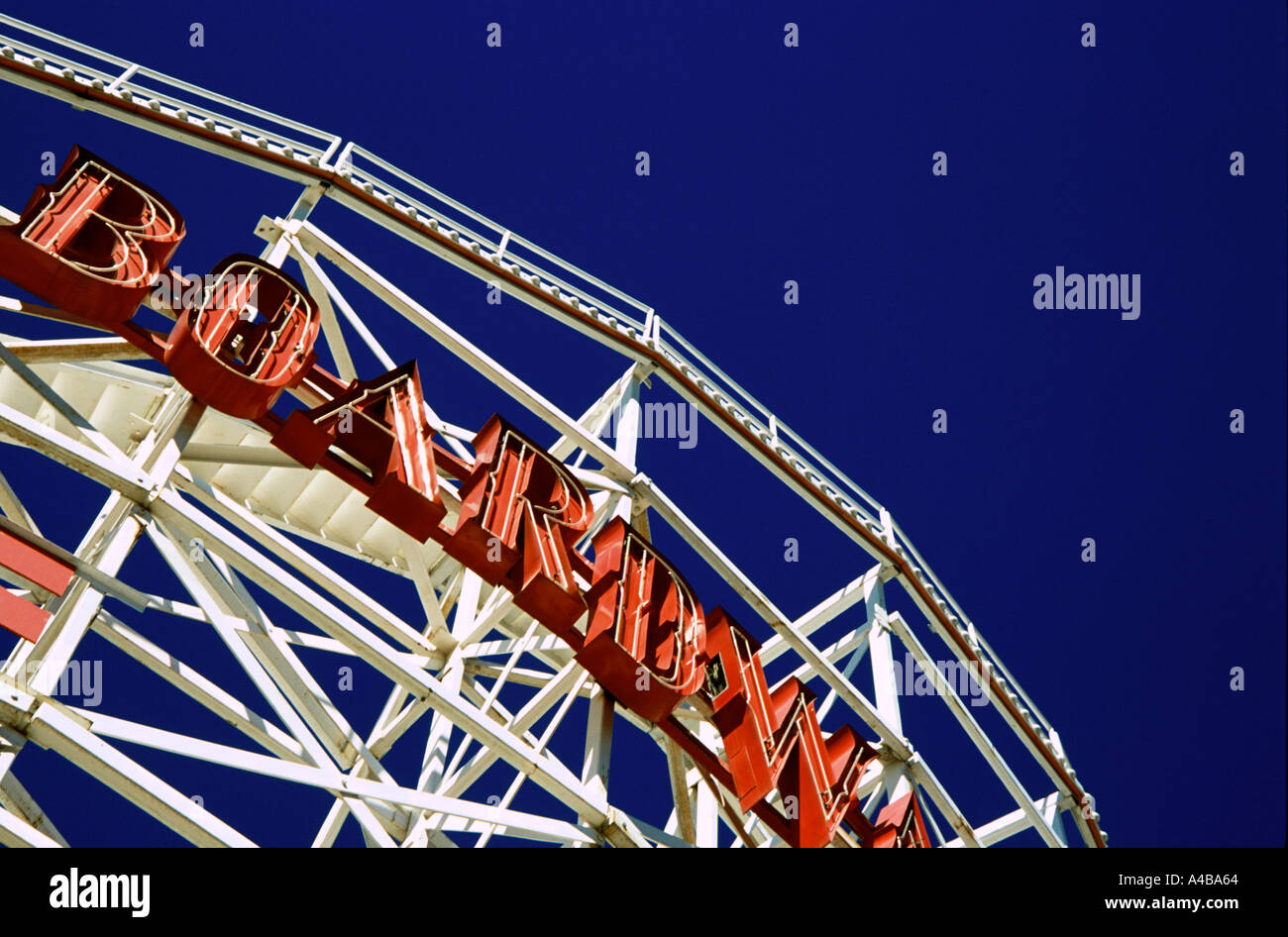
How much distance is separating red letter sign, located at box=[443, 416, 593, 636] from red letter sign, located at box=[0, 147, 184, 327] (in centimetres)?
351

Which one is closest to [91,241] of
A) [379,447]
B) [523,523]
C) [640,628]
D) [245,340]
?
[245,340]

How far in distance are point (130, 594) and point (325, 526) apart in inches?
257

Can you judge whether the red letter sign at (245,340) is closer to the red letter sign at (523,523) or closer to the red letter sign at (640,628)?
the red letter sign at (523,523)

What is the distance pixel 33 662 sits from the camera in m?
10.6

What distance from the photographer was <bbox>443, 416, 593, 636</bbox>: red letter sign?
1347 cm

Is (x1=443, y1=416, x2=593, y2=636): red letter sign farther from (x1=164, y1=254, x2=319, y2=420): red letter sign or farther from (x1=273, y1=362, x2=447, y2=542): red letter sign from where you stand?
(x1=164, y1=254, x2=319, y2=420): red letter sign

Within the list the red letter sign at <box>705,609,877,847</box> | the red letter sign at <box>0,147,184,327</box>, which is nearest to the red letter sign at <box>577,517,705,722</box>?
the red letter sign at <box>705,609,877,847</box>

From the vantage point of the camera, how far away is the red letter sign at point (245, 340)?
40.8ft

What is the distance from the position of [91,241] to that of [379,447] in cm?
307

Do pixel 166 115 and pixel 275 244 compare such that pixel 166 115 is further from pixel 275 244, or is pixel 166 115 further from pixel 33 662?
pixel 33 662

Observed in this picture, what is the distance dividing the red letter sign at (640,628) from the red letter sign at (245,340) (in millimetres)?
3612

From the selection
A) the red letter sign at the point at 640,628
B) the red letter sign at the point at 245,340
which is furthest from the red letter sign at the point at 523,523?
the red letter sign at the point at 245,340
